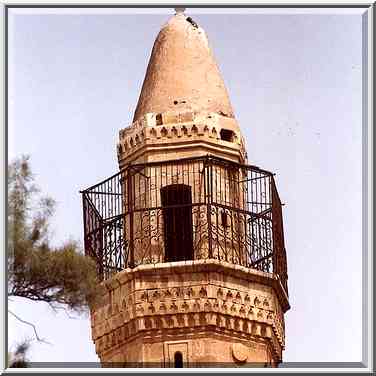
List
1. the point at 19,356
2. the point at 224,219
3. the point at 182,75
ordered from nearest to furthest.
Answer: the point at 19,356, the point at 224,219, the point at 182,75

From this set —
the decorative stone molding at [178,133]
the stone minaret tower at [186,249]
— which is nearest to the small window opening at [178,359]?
the stone minaret tower at [186,249]

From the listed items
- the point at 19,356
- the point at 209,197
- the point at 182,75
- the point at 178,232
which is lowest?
the point at 19,356

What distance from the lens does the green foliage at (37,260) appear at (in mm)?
17031

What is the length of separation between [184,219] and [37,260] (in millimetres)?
6593

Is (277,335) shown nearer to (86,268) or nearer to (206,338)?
(206,338)

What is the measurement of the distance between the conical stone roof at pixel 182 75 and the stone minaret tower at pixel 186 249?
0.04 meters

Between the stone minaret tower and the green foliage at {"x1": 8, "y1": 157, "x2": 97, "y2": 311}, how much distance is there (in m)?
4.64

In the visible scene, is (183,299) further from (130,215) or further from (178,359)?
(130,215)

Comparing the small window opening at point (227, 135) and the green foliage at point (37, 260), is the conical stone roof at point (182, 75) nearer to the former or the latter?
the small window opening at point (227, 135)

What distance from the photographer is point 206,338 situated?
22891mm

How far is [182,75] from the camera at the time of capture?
24859 mm

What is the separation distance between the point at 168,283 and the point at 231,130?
265 cm

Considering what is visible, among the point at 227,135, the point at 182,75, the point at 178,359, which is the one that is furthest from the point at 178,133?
the point at 178,359

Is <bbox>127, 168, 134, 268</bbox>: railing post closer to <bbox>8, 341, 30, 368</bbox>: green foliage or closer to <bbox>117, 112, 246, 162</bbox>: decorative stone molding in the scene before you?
<bbox>117, 112, 246, 162</bbox>: decorative stone molding
